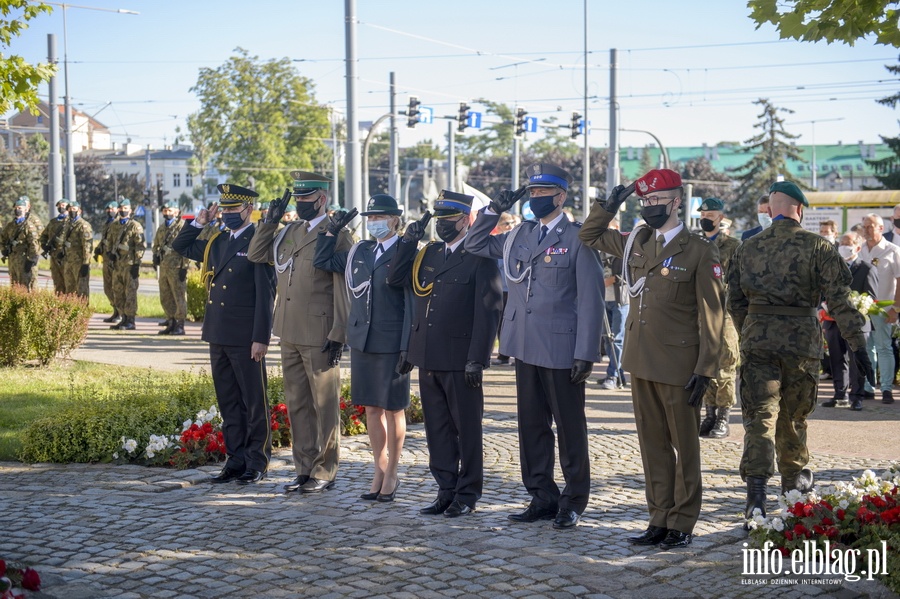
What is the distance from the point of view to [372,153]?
11406 centimetres

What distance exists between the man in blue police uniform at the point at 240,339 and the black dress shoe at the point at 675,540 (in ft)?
11.1

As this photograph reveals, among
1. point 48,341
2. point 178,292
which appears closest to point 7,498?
point 48,341

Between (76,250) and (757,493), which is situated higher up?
(76,250)

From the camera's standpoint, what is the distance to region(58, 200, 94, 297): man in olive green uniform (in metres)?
20.2

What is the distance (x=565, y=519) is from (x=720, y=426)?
159 inches

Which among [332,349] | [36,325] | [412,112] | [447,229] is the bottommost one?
[36,325]

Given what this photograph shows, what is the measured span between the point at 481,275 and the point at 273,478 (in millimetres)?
2495

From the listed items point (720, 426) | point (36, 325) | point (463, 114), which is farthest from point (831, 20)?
point (463, 114)

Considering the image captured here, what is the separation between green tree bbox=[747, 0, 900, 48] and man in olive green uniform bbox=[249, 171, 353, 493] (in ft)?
11.2

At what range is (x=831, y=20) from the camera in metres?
7.12

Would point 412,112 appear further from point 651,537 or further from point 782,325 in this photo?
point 651,537

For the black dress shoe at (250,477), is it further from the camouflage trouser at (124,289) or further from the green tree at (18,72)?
the camouflage trouser at (124,289)

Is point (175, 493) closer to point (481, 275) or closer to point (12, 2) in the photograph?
point (481, 275)

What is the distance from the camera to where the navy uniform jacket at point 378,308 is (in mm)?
8148
